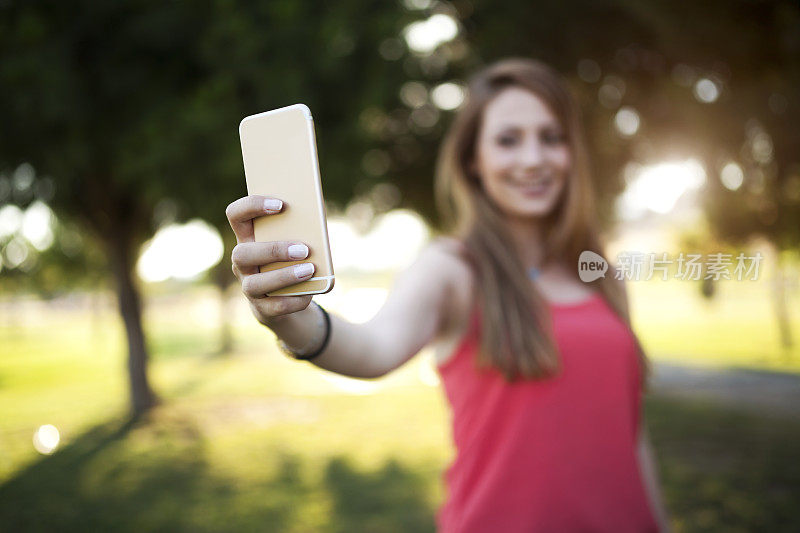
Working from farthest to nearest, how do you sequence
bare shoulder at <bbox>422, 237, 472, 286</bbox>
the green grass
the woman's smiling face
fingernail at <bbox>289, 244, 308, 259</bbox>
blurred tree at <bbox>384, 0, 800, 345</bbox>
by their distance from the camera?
the green grass → blurred tree at <bbox>384, 0, 800, 345</bbox> → the woman's smiling face → bare shoulder at <bbox>422, 237, 472, 286</bbox> → fingernail at <bbox>289, 244, 308, 259</bbox>

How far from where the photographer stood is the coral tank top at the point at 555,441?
1.60 m

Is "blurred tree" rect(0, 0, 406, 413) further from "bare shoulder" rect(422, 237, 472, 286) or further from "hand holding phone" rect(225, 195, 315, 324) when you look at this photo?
"hand holding phone" rect(225, 195, 315, 324)

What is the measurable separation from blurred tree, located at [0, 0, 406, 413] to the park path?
26.2 ft

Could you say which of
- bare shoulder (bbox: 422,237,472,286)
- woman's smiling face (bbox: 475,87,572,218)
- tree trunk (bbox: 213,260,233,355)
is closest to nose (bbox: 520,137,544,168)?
woman's smiling face (bbox: 475,87,572,218)

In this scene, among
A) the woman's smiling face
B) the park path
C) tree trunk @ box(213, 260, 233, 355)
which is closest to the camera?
the woman's smiling face

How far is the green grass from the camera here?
5602 millimetres

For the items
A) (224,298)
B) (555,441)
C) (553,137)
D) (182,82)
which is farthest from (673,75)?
(224,298)

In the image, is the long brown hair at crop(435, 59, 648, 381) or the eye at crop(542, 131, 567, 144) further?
the eye at crop(542, 131, 567, 144)

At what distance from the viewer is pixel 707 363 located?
14.6 metres

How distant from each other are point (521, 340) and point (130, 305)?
378 inches

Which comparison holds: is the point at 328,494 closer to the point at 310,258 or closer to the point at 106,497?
the point at 106,497

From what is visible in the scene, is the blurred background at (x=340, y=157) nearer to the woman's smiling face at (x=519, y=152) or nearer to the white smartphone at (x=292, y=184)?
the woman's smiling face at (x=519, y=152)

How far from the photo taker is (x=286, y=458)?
24.2 ft

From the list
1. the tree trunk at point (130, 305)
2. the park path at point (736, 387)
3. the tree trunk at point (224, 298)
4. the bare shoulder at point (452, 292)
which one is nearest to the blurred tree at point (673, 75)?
the bare shoulder at point (452, 292)
